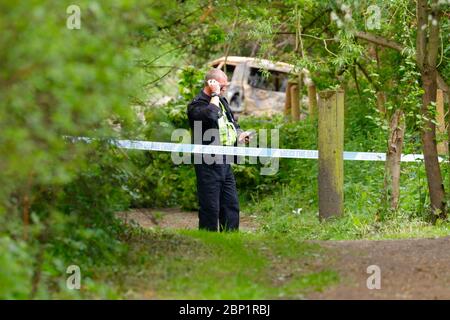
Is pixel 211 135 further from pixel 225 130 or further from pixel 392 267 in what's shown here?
pixel 392 267

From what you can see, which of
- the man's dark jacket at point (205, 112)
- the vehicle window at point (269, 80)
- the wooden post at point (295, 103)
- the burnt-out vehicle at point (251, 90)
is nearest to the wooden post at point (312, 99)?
the wooden post at point (295, 103)

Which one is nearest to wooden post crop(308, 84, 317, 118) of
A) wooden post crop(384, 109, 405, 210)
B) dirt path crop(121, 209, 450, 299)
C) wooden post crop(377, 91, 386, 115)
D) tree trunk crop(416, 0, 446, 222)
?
wooden post crop(377, 91, 386, 115)

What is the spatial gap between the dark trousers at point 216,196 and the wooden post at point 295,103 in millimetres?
8357

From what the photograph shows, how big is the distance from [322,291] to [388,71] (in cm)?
1111

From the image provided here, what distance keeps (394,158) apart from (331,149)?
29.2 inches

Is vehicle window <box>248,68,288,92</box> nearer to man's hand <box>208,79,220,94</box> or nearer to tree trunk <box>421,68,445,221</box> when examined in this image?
tree trunk <box>421,68,445,221</box>

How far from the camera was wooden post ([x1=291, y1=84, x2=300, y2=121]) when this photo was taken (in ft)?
65.8

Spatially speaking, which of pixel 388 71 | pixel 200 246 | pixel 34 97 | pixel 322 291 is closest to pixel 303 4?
pixel 388 71

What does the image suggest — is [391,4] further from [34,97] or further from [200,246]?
[34,97]

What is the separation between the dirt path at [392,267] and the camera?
7.26m

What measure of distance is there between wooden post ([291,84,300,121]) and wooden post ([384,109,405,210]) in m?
7.98

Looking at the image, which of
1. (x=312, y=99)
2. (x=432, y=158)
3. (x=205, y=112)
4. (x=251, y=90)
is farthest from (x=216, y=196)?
(x=251, y=90)

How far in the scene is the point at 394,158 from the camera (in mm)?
11953
